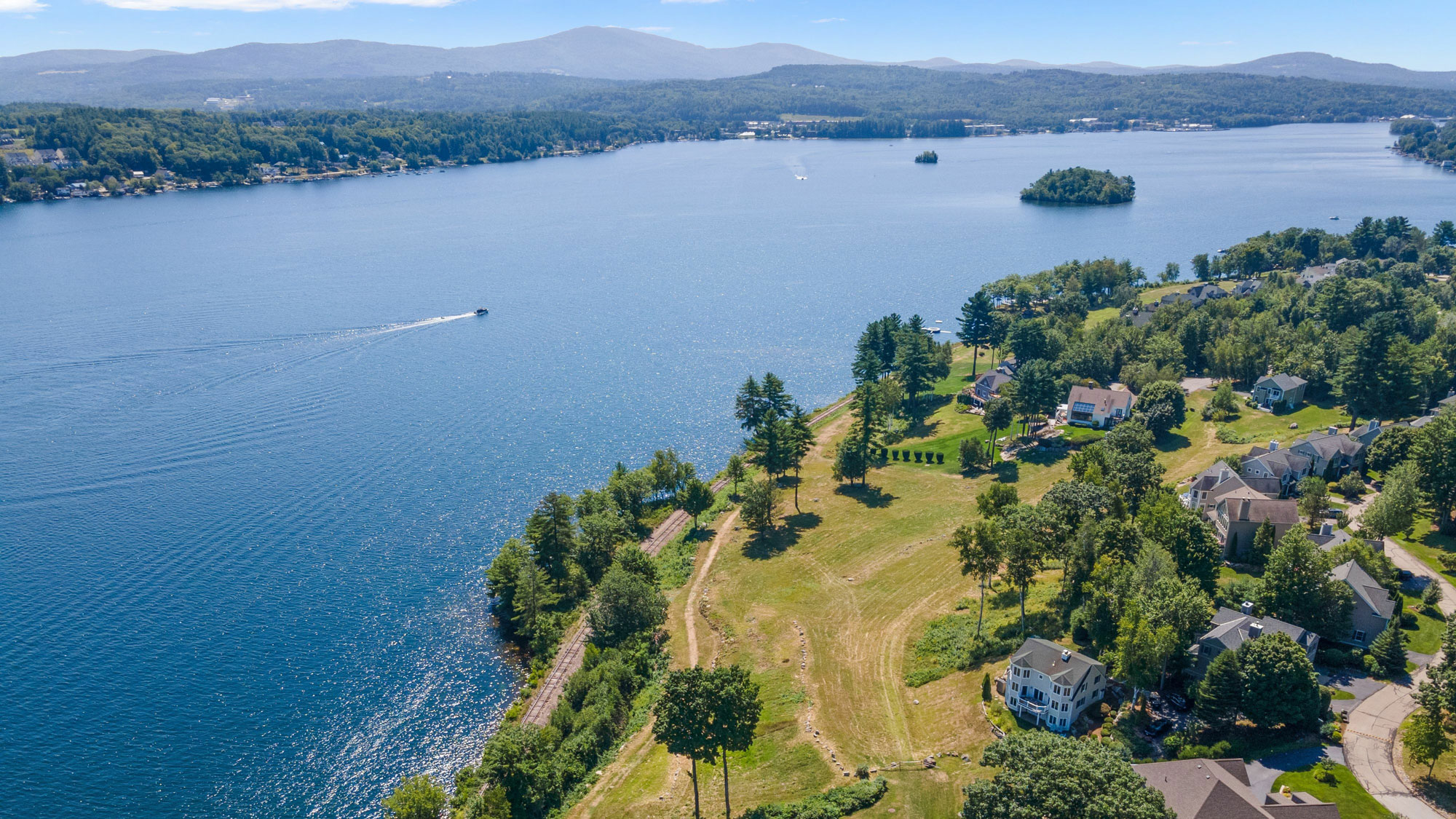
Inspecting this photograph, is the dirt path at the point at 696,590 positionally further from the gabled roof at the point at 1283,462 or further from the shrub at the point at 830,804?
the gabled roof at the point at 1283,462

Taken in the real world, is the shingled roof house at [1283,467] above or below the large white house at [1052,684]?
above

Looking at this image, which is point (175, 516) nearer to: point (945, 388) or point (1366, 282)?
point (945, 388)

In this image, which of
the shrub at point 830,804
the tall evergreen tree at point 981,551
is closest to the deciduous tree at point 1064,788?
the shrub at point 830,804

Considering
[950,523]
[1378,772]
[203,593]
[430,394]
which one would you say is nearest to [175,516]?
[203,593]

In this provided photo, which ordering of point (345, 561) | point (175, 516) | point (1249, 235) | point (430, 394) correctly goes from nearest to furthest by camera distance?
point (345, 561), point (175, 516), point (430, 394), point (1249, 235)

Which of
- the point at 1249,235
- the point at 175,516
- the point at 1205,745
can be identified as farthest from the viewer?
the point at 1249,235

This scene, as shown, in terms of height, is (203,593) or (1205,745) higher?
(1205,745)

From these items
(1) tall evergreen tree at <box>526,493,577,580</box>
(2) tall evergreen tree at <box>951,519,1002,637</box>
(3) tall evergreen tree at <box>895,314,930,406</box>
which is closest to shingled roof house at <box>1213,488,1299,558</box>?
(2) tall evergreen tree at <box>951,519,1002,637</box>

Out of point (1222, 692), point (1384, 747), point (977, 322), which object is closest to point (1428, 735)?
point (1384, 747)
